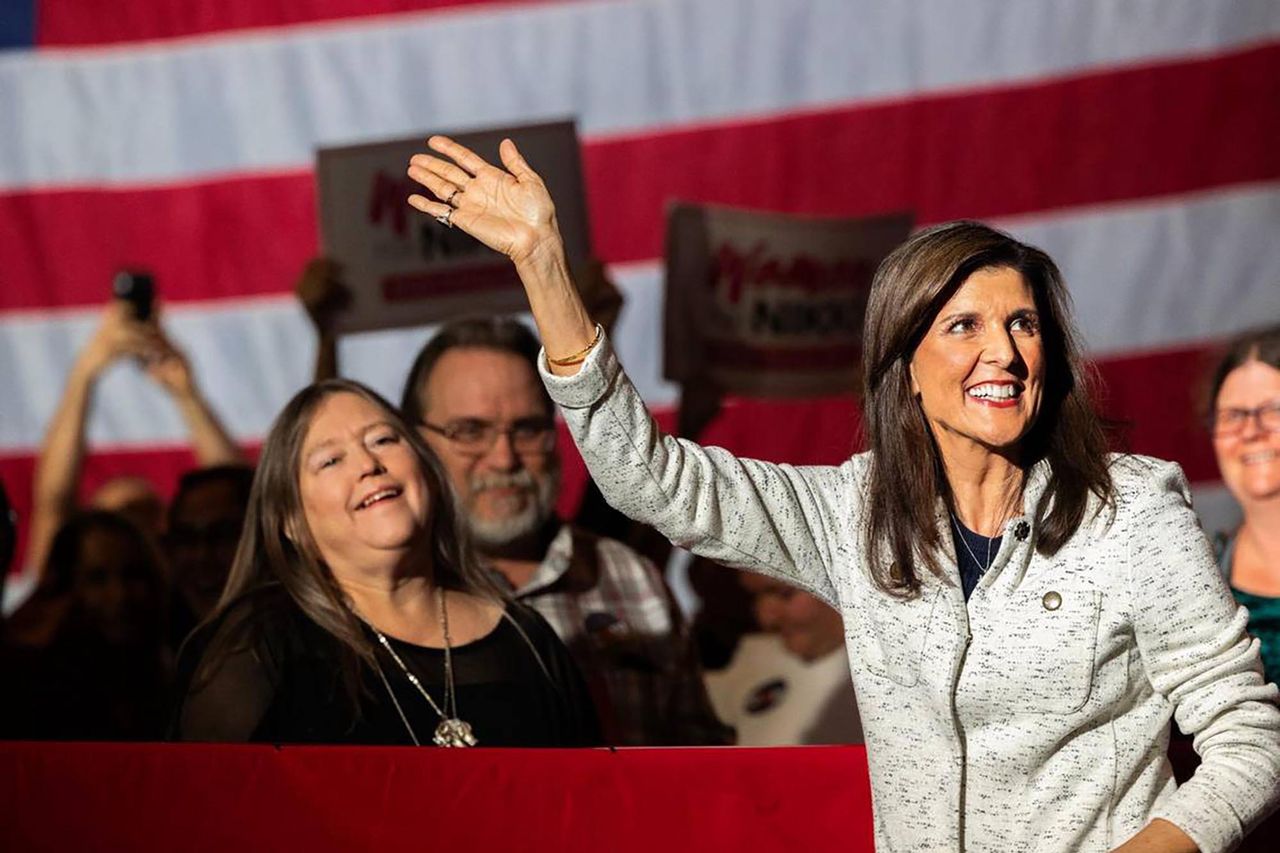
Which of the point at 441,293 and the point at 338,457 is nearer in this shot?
the point at 338,457

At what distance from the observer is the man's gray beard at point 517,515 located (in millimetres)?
3211

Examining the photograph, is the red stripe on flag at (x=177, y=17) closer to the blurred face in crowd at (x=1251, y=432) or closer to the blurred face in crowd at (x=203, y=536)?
the blurred face in crowd at (x=203, y=536)

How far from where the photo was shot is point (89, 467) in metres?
4.68

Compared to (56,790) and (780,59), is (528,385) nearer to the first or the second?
(56,790)

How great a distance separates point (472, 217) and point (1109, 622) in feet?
2.50

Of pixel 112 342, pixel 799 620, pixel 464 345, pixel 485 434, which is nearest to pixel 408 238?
pixel 464 345

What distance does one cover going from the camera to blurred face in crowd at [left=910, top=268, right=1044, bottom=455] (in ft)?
5.92

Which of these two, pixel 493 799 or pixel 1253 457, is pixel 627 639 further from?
pixel 1253 457

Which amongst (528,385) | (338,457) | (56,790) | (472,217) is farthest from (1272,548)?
(56,790)

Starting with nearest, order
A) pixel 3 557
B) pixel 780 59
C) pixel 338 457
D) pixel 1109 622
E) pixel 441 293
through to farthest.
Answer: pixel 1109 622, pixel 338 457, pixel 3 557, pixel 441 293, pixel 780 59

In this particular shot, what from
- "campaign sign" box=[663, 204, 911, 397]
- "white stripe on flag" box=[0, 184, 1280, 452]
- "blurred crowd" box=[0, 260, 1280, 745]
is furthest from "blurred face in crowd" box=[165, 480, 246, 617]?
"campaign sign" box=[663, 204, 911, 397]

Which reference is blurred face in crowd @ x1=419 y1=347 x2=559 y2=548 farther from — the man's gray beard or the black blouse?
the black blouse

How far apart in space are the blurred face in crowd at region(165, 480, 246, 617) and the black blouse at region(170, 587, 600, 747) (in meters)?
1.09

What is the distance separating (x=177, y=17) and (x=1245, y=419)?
296cm
